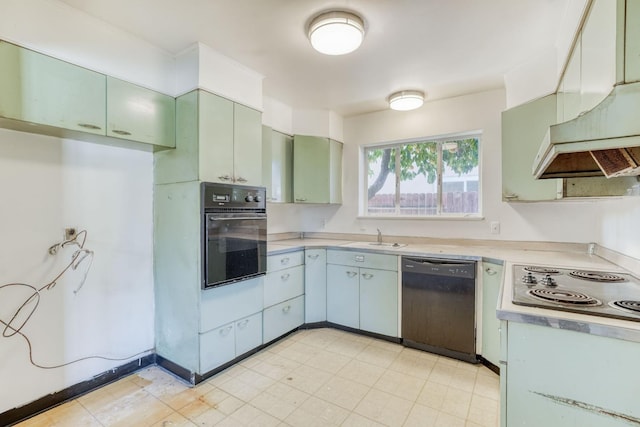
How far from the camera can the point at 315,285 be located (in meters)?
3.22

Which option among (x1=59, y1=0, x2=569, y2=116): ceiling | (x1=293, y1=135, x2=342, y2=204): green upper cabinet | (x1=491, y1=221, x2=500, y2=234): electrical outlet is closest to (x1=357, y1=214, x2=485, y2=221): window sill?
(x1=491, y1=221, x2=500, y2=234): electrical outlet

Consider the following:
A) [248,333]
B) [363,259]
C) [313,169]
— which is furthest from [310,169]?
[248,333]

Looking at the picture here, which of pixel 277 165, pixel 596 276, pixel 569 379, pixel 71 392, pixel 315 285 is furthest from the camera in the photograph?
pixel 277 165

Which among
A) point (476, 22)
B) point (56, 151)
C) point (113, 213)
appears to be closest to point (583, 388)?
point (476, 22)

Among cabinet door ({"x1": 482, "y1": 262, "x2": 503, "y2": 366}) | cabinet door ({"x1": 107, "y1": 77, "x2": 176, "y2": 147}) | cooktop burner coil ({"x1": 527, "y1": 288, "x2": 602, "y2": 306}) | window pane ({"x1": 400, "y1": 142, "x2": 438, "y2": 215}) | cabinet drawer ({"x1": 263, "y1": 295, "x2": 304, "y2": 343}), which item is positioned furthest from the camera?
window pane ({"x1": 400, "y1": 142, "x2": 438, "y2": 215})

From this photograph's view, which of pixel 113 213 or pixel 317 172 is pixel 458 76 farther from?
pixel 113 213

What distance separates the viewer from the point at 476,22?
76.2 inches

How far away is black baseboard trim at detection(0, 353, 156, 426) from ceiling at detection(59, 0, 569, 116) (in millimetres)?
2473

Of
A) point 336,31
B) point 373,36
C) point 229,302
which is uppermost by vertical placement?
point 373,36

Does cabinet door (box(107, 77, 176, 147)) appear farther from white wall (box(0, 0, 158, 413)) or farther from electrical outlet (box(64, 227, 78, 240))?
electrical outlet (box(64, 227, 78, 240))

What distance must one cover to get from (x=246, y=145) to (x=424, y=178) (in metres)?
2.06

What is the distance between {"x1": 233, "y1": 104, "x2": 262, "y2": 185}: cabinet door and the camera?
2.47 metres

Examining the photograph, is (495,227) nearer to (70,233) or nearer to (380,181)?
(380,181)

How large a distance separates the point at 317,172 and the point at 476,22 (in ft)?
6.78
